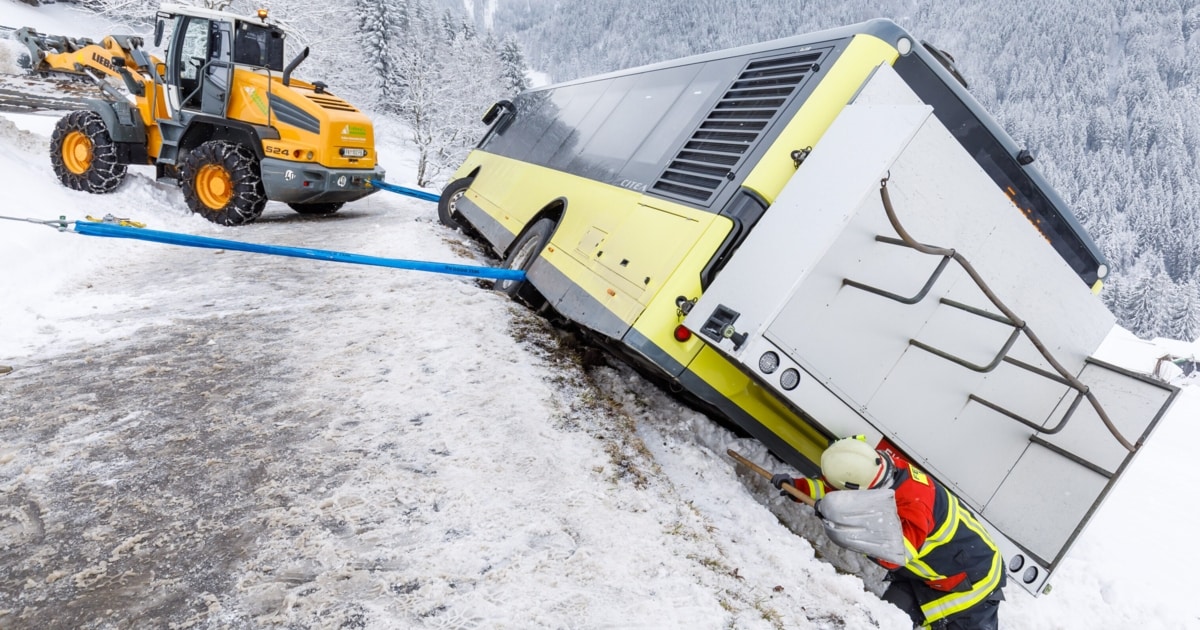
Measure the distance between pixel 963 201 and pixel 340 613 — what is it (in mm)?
4010

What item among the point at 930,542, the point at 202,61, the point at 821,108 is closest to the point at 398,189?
the point at 202,61

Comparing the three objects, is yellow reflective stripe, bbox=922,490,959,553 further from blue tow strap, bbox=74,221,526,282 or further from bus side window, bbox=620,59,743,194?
blue tow strap, bbox=74,221,526,282

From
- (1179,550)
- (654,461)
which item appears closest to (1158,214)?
(1179,550)

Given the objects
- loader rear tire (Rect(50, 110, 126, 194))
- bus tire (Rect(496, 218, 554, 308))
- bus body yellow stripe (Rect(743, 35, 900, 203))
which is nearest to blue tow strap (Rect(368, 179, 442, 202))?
loader rear tire (Rect(50, 110, 126, 194))

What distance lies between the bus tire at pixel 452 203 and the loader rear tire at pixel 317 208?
5.75 ft

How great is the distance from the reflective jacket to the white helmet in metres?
0.16

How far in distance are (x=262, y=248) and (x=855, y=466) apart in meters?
4.20

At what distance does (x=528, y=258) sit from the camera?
6.34 metres

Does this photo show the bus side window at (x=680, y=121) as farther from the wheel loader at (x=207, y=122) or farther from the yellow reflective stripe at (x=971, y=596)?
the wheel loader at (x=207, y=122)

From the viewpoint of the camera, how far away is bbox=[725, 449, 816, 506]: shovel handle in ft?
13.0

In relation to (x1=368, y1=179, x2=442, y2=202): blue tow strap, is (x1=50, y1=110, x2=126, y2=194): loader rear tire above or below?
below

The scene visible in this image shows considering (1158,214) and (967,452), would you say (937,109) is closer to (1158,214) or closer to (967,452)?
(967,452)

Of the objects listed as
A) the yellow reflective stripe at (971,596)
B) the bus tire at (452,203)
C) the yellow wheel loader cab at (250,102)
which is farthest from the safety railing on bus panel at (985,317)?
the bus tire at (452,203)

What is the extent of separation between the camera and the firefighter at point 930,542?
3574 mm
